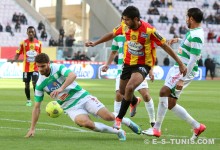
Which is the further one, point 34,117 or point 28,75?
point 28,75

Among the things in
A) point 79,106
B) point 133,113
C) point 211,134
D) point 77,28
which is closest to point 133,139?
point 79,106

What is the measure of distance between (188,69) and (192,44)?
406 millimetres

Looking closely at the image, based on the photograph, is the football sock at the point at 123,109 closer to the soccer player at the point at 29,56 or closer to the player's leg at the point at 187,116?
the player's leg at the point at 187,116

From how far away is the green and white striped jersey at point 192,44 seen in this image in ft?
35.8

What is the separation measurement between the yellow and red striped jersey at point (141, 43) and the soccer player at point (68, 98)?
3.26ft

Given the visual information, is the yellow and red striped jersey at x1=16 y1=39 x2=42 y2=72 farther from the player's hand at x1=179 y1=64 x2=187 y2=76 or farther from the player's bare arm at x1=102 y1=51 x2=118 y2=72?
the player's hand at x1=179 y1=64 x2=187 y2=76

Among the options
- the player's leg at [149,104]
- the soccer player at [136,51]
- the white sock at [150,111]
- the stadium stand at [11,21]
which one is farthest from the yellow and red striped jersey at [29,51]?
the stadium stand at [11,21]

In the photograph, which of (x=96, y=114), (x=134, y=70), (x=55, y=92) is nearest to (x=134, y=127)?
(x=96, y=114)

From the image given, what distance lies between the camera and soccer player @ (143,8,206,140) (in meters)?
10.9

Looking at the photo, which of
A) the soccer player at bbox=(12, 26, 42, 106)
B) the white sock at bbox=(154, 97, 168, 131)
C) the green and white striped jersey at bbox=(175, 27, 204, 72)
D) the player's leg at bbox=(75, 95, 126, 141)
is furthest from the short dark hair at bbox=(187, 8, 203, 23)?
the soccer player at bbox=(12, 26, 42, 106)

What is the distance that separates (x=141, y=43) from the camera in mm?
11133

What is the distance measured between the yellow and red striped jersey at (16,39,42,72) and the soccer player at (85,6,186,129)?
27.0 ft

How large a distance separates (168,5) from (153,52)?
41335mm

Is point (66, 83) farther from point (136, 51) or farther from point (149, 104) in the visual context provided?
point (149, 104)
